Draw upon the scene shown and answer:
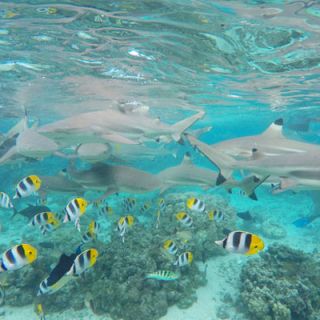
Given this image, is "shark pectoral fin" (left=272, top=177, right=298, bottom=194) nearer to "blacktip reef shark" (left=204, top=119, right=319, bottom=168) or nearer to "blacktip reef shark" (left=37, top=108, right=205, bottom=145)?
"blacktip reef shark" (left=204, top=119, right=319, bottom=168)

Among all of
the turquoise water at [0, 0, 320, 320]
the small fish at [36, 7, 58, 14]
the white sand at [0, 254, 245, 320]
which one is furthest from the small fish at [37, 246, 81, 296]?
the small fish at [36, 7, 58, 14]

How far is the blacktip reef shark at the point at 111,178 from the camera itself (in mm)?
7648

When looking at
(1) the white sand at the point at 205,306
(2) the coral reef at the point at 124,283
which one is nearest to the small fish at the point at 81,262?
(2) the coral reef at the point at 124,283

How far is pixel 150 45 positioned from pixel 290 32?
5.37 metres

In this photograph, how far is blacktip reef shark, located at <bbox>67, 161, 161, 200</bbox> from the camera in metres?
7.65

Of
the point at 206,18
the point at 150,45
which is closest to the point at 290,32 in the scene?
the point at 206,18

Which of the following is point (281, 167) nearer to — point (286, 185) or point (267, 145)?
point (286, 185)

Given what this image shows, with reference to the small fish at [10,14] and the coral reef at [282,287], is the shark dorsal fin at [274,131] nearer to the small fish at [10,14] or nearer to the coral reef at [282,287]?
the coral reef at [282,287]

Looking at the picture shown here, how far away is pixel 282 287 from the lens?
7684mm

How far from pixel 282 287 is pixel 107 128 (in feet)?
19.7

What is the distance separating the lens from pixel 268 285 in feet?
25.8

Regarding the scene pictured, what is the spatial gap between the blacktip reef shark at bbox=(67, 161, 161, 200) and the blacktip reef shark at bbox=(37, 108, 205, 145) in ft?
2.40

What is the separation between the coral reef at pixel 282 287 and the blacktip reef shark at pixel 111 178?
3.78m

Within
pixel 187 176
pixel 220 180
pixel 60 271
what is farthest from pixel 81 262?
pixel 187 176
